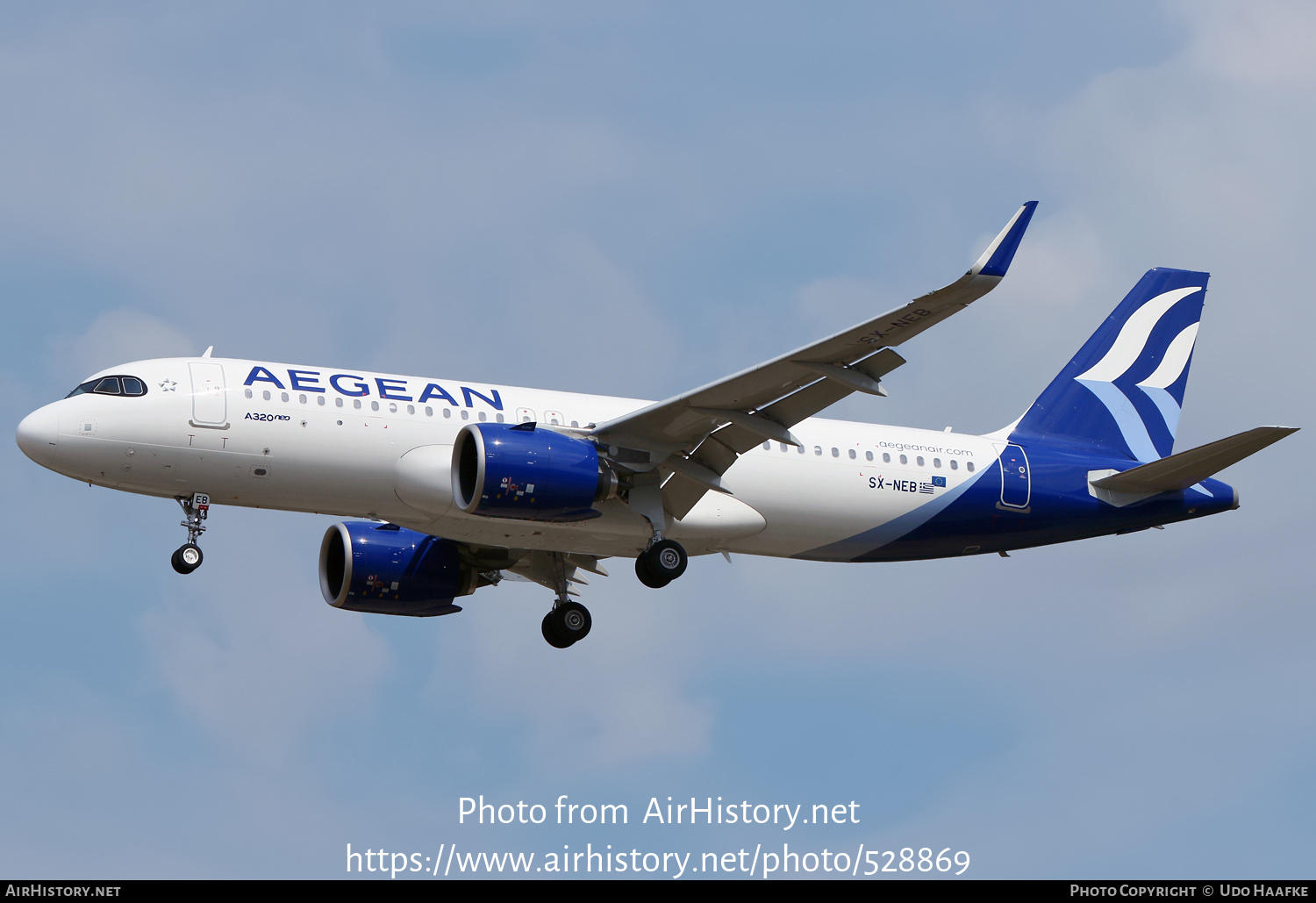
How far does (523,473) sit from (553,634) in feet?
23.1

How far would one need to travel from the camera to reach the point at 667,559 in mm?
30578

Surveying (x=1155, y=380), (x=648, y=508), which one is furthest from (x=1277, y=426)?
(x=648, y=508)

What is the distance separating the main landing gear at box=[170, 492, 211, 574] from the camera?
1153 inches

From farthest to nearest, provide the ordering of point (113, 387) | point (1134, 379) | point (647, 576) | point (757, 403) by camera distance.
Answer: point (1134, 379) → point (647, 576) → point (113, 387) → point (757, 403)

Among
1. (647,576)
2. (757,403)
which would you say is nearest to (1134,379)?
(757,403)

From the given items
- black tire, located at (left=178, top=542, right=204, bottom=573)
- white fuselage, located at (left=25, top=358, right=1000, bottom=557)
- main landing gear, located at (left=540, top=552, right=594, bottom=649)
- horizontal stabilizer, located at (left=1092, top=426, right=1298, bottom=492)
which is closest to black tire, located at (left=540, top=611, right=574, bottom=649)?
main landing gear, located at (left=540, top=552, right=594, bottom=649)

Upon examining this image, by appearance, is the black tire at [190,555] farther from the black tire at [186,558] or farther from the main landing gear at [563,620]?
the main landing gear at [563,620]

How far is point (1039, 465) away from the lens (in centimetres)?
3416

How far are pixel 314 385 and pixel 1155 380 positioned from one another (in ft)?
61.8

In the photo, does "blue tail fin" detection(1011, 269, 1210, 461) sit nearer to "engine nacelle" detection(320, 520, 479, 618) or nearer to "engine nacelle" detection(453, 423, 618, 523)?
"engine nacelle" detection(453, 423, 618, 523)

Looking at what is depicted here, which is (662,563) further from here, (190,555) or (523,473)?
(190,555)

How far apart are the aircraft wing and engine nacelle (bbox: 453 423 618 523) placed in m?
0.99
